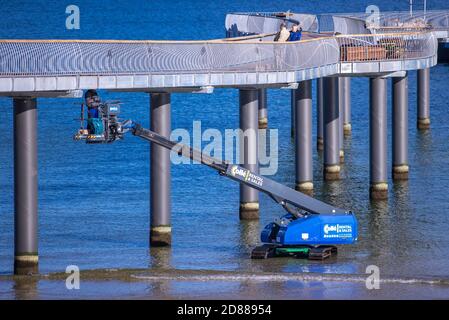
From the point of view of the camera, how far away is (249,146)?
58.0m

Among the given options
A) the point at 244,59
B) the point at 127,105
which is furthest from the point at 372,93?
the point at 127,105

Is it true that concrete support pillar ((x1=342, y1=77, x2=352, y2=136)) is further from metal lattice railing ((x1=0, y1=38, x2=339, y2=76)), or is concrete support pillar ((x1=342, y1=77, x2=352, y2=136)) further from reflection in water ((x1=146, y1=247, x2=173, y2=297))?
reflection in water ((x1=146, y1=247, x2=173, y2=297))

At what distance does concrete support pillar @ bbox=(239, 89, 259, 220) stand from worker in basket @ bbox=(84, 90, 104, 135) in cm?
1001

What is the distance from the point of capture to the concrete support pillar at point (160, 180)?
178 feet

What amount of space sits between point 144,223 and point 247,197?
352 cm

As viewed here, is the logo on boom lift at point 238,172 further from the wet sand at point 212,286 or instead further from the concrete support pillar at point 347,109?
the concrete support pillar at point 347,109

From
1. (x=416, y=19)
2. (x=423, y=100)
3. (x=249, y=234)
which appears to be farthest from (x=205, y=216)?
(x=416, y=19)

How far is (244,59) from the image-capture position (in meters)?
56.1

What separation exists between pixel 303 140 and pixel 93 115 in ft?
54.3

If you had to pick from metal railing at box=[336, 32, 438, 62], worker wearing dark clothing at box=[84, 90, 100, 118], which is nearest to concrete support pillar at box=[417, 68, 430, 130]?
metal railing at box=[336, 32, 438, 62]

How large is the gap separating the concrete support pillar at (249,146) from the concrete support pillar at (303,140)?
14.9ft

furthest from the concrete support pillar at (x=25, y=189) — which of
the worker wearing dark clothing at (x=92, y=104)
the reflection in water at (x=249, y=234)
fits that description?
the reflection in water at (x=249, y=234)

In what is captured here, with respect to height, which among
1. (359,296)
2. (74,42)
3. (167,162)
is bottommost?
(359,296)

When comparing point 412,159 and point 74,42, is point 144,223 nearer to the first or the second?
point 74,42
